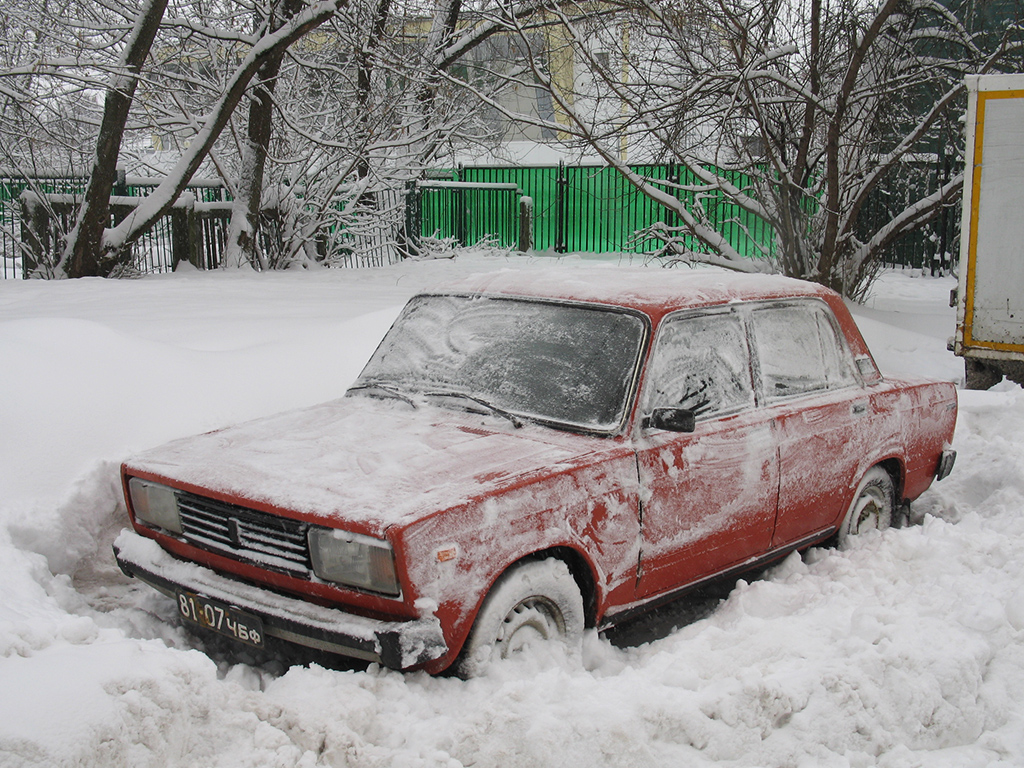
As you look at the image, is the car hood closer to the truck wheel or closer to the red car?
the red car

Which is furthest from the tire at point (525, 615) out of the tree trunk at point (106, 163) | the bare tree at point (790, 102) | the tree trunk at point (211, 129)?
the tree trunk at point (106, 163)

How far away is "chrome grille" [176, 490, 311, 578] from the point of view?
125 inches

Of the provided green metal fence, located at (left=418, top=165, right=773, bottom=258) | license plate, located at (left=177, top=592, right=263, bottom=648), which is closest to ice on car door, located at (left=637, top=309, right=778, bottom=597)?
license plate, located at (left=177, top=592, right=263, bottom=648)

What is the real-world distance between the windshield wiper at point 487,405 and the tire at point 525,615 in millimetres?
648

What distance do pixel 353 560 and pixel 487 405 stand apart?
105 cm

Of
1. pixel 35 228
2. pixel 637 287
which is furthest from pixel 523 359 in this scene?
pixel 35 228

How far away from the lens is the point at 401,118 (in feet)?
44.1

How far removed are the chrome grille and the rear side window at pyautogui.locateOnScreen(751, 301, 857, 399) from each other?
2221 millimetres

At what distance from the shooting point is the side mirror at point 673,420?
362 cm

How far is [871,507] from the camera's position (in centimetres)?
500

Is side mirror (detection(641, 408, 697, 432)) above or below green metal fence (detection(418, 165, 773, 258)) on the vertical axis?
below

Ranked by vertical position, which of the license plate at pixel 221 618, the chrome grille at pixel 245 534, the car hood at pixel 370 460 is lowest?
the license plate at pixel 221 618

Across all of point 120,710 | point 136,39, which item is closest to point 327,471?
point 120,710

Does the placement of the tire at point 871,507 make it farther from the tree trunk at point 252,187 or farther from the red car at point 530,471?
the tree trunk at point 252,187
